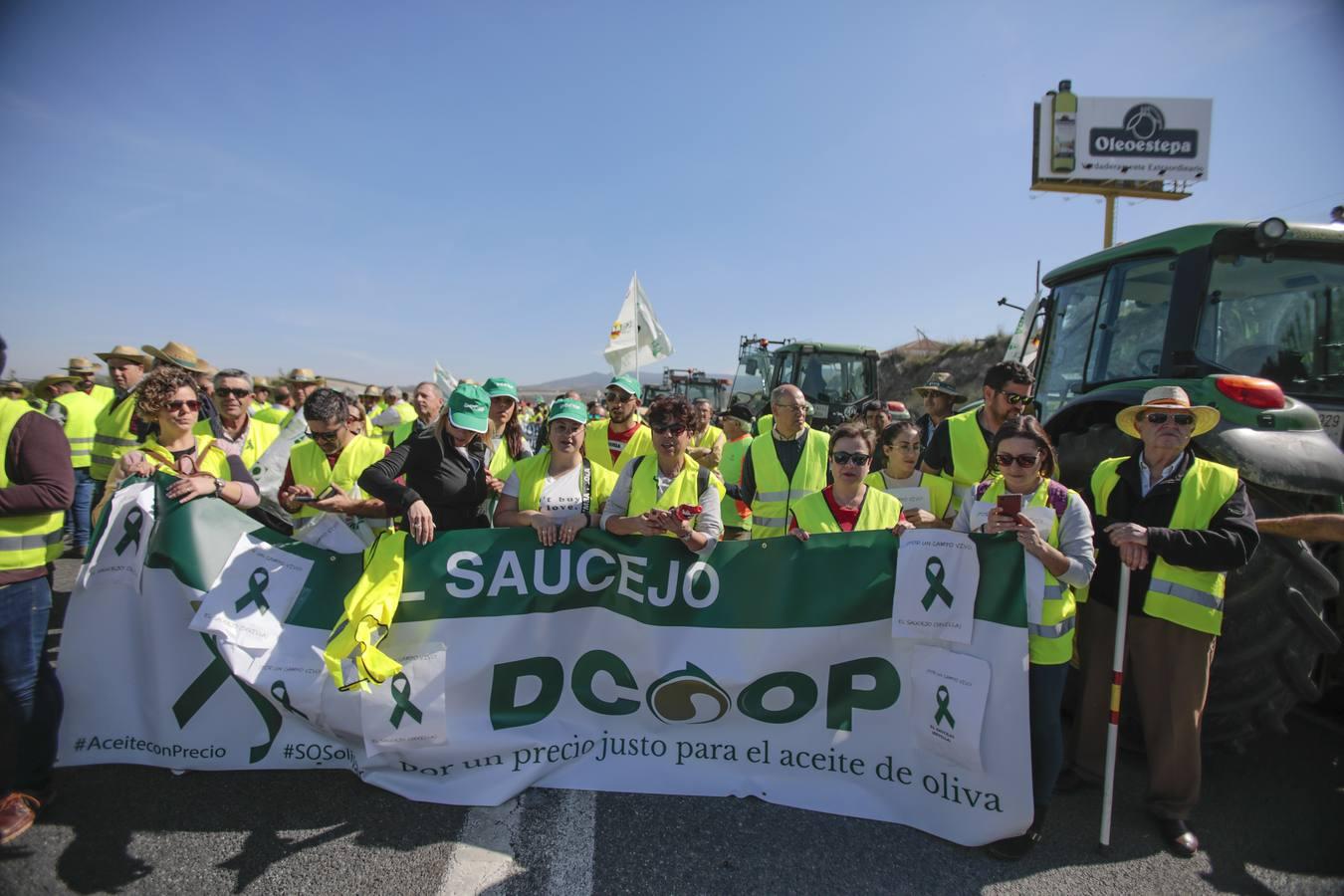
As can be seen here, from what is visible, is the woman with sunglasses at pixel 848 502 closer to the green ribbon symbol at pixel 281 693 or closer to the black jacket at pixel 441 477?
the black jacket at pixel 441 477

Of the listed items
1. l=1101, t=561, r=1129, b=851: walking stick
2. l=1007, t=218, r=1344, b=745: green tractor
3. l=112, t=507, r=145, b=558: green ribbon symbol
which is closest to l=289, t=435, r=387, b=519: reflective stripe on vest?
l=112, t=507, r=145, b=558: green ribbon symbol

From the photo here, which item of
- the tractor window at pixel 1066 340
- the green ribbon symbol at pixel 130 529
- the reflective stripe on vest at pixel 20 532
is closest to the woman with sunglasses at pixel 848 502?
the tractor window at pixel 1066 340

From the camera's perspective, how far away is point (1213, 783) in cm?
323

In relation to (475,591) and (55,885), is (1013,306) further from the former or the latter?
(55,885)

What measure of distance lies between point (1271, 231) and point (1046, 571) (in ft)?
7.83

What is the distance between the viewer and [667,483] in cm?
351

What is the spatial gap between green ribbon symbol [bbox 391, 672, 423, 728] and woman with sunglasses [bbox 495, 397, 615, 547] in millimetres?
908

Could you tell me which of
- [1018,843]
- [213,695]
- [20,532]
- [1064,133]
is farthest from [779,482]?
[1064,133]

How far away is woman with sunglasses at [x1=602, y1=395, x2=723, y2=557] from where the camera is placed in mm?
3408

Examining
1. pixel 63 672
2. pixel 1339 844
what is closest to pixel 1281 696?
pixel 1339 844

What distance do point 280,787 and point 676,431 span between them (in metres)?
2.51

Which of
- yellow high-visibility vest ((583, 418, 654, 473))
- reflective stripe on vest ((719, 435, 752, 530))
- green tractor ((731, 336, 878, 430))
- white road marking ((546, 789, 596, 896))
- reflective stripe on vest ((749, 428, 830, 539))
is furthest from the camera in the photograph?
green tractor ((731, 336, 878, 430))

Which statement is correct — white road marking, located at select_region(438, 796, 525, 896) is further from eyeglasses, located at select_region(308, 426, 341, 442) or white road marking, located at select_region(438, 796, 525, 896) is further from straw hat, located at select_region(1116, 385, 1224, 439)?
straw hat, located at select_region(1116, 385, 1224, 439)

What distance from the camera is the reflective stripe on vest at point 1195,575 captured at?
9.08 ft
